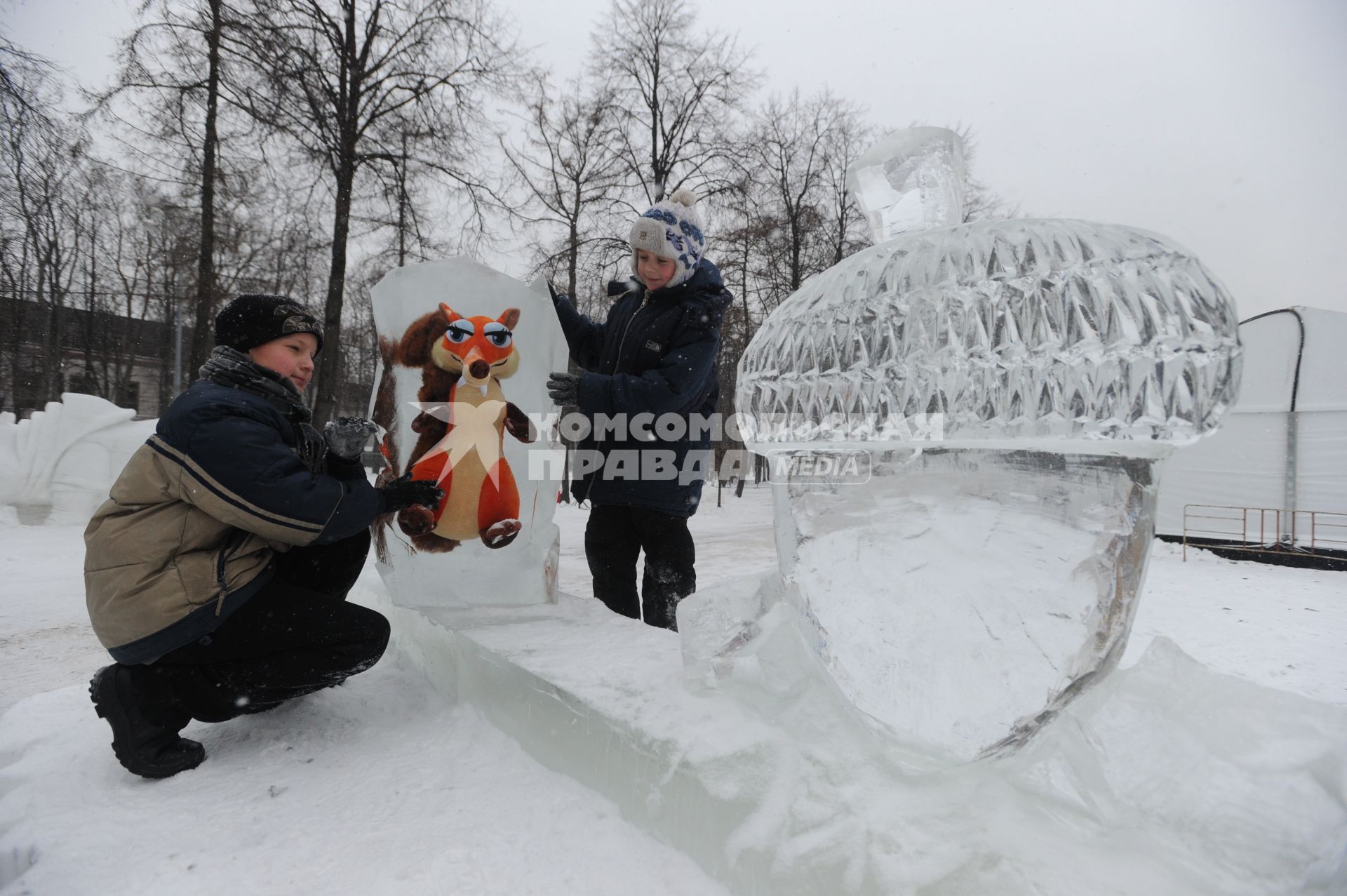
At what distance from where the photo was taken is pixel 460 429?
6.84 feet

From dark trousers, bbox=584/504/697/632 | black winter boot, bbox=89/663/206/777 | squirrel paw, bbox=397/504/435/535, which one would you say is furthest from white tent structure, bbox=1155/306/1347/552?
black winter boot, bbox=89/663/206/777

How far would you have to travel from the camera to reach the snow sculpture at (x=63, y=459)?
19.5ft

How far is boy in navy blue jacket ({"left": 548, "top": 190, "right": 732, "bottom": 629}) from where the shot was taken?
2.15 m

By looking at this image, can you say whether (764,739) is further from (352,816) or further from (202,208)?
(202,208)

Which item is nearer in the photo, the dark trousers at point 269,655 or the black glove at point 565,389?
the dark trousers at point 269,655

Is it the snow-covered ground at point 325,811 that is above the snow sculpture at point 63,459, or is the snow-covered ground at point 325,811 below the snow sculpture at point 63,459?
Result: below

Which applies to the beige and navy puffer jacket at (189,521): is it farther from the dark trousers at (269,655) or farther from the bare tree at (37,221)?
the bare tree at (37,221)

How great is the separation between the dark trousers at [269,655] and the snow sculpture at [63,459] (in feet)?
19.3

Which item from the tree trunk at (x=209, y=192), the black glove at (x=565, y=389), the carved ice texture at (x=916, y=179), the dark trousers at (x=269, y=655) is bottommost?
the dark trousers at (x=269, y=655)

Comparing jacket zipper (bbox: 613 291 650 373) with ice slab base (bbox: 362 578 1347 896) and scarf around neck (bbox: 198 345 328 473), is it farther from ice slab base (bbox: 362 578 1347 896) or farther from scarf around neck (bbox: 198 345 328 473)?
ice slab base (bbox: 362 578 1347 896)

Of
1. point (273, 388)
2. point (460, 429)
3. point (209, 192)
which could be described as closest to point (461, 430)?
point (460, 429)

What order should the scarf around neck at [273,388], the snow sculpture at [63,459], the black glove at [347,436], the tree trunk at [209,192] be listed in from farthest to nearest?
the tree trunk at [209,192], the snow sculpture at [63,459], the black glove at [347,436], the scarf around neck at [273,388]

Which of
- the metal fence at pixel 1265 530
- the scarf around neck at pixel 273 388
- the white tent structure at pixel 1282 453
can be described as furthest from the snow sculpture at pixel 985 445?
the white tent structure at pixel 1282 453

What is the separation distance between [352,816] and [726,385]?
14.2 m
